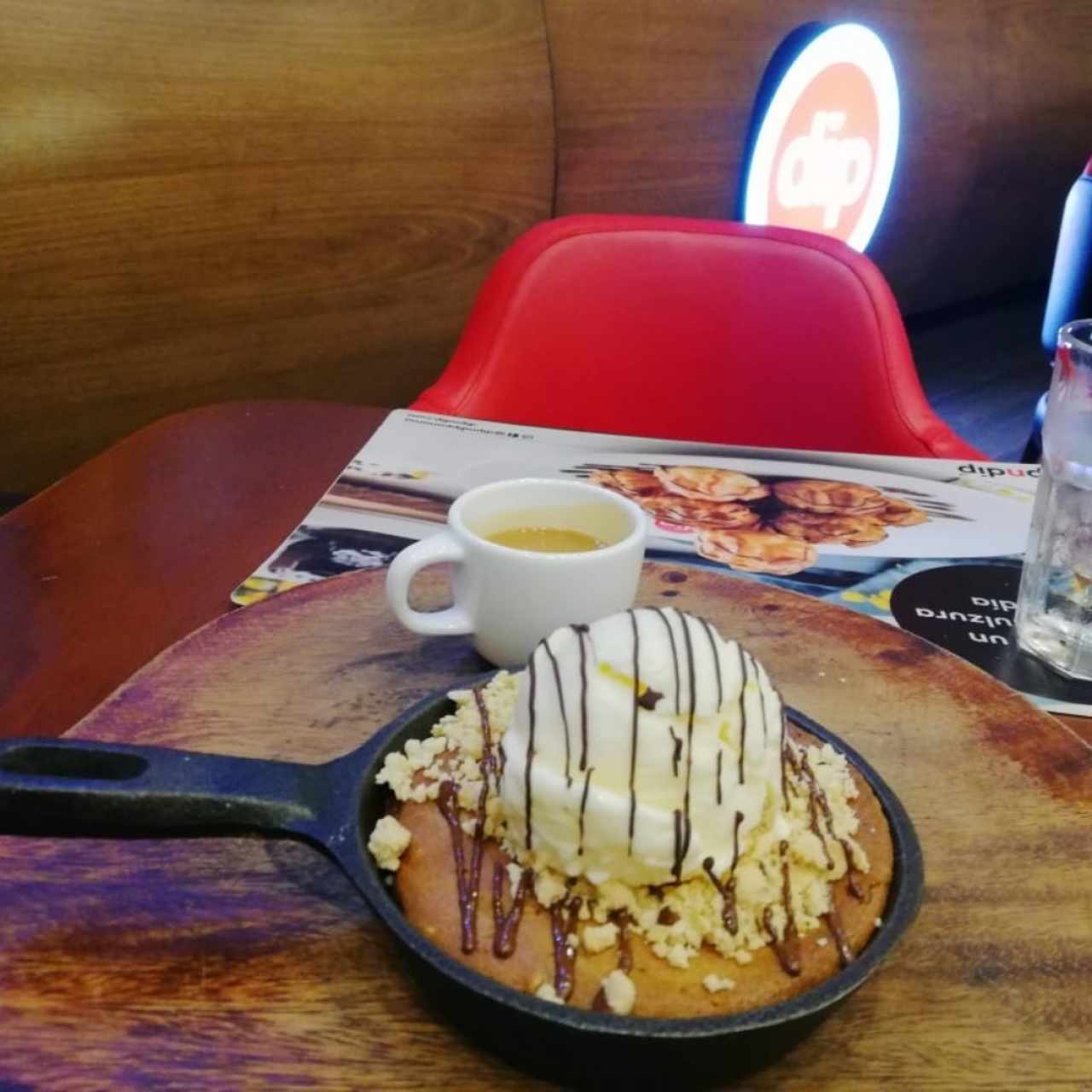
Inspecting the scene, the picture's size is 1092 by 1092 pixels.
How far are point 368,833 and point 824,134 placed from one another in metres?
3.19

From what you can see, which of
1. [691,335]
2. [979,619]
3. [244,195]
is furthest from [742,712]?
[244,195]

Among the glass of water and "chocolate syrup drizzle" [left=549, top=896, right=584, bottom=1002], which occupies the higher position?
the glass of water

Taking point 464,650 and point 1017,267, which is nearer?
point 464,650

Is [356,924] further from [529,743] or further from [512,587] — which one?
[512,587]

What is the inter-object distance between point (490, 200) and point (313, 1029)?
7.78ft

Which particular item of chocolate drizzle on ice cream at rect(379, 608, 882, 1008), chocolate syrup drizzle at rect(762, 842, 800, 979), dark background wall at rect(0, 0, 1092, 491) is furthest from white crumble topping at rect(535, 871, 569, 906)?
dark background wall at rect(0, 0, 1092, 491)

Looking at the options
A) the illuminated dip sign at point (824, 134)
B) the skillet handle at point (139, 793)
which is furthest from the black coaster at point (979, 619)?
the illuminated dip sign at point (824, 134)

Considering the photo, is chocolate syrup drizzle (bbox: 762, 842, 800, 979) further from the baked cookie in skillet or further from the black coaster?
the baked cookie in skillet

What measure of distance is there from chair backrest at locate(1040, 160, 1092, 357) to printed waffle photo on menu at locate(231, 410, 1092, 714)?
1.64 m

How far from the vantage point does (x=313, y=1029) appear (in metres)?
0.56

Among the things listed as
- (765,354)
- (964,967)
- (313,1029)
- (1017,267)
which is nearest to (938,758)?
(964,967)

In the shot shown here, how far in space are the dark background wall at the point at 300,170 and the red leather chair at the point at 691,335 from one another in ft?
2.81

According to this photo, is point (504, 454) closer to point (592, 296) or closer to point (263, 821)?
Answer: point (592, 296)

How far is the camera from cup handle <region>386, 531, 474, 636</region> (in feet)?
2.90
